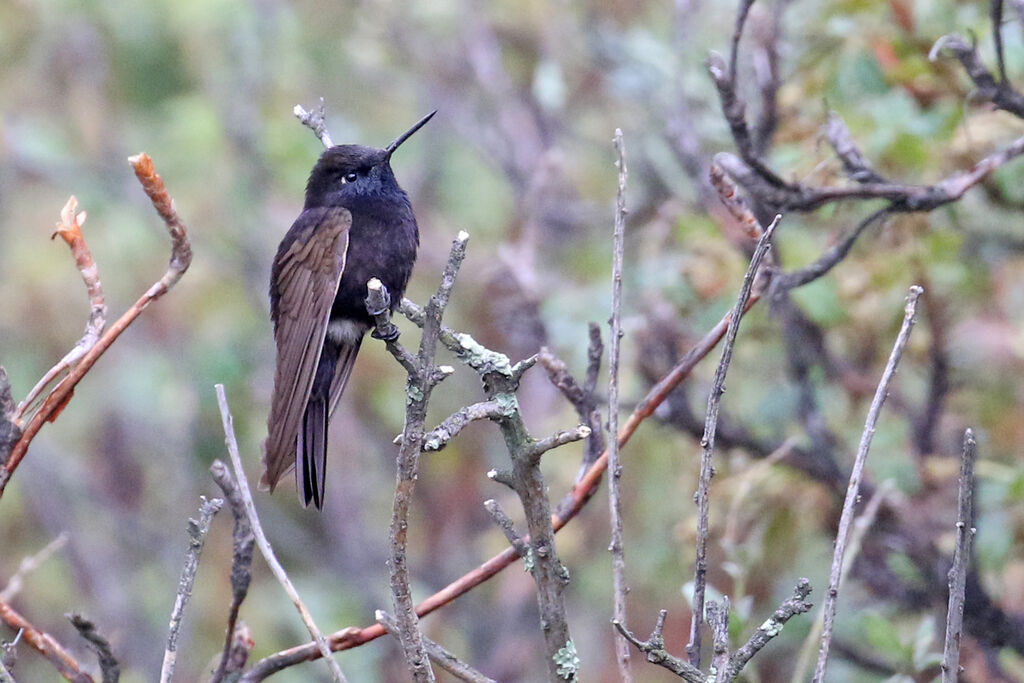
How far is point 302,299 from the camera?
3447 millimetres

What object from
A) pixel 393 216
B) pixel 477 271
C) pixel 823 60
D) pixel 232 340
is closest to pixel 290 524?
pixel 232 340

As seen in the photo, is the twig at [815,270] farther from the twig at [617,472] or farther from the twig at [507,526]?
the twig at [507,526]

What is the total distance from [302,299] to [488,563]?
157cm

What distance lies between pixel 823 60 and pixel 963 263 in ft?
2.46

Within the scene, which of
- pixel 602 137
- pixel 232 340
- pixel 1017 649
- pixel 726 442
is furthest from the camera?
pixel 602 137

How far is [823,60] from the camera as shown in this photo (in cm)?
382

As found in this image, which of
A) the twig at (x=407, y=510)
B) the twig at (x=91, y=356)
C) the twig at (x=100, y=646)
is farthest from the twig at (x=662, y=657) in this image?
the twig at (x=91, y=356)

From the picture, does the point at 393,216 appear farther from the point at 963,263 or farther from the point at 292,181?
the point at 292,181

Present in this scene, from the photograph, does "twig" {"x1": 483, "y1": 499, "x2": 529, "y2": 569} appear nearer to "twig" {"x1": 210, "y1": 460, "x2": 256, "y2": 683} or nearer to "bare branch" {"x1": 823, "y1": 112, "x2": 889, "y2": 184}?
"twig" {"x1": 210, "y1": 460, "x2": 256, "y2": 683}

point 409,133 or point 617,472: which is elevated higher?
point 409,133

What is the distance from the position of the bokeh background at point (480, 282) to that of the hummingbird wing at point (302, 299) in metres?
0.55

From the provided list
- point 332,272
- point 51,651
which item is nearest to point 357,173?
point 332,272

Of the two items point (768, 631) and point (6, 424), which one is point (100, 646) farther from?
point (768, 631)

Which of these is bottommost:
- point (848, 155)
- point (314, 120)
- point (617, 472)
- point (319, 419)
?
point (617, 472)
